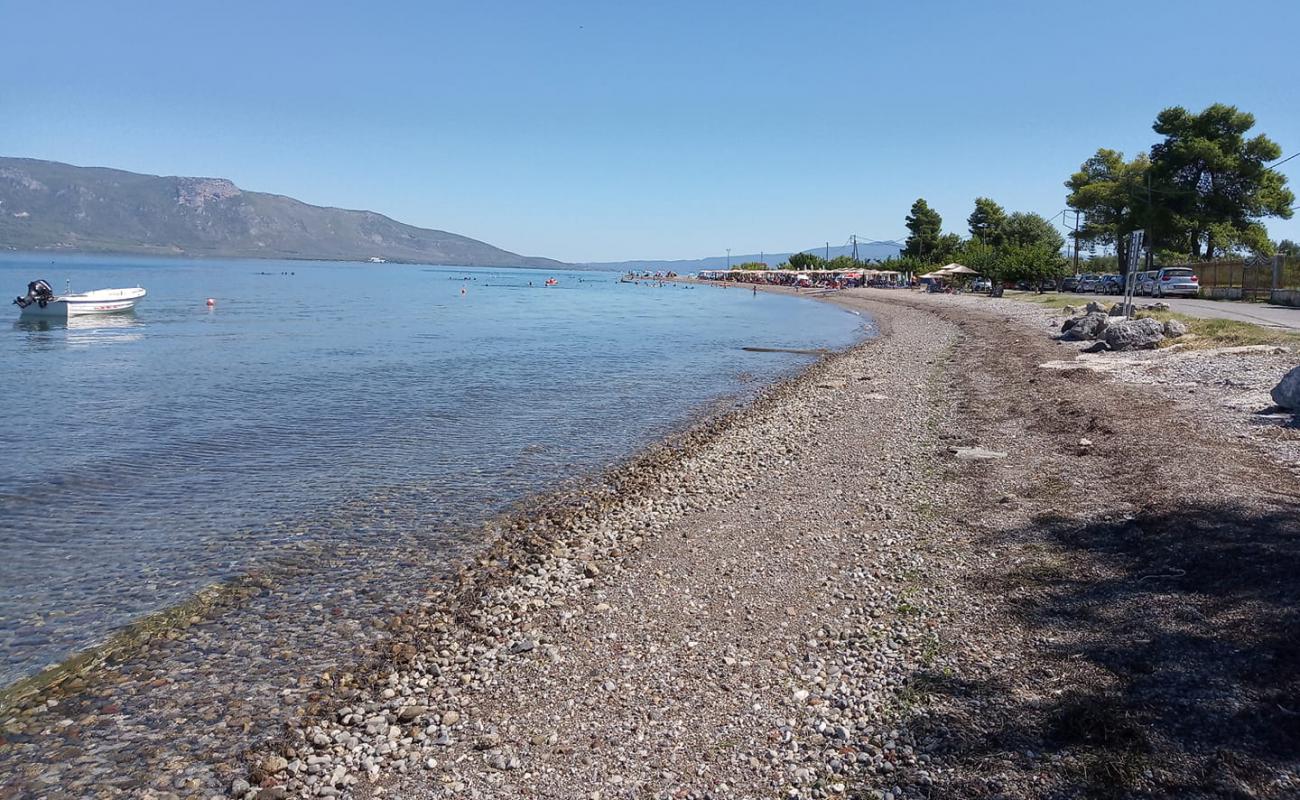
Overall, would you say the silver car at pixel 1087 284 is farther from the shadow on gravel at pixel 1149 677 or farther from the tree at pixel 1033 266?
the shadow on gravel at pixel 1149 677

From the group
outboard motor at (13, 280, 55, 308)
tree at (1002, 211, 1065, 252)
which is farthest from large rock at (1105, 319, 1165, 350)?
tree at (1002, 211, 1065, 252)

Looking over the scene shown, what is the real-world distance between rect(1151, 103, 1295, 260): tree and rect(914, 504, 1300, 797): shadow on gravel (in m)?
58.3

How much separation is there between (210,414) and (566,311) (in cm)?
4980

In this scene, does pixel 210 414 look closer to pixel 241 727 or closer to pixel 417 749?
pixel 241 727

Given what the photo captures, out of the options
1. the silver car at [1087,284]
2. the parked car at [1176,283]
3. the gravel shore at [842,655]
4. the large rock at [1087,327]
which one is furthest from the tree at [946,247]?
the gravel shore at [842,655]

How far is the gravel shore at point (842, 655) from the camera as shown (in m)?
4.29

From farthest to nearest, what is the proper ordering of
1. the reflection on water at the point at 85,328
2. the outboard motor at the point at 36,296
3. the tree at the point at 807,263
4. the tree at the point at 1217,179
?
1. the tree at the point at 807,263
2. the tree at the point at 1217,179
3. the outboard motor at the point at 36,296
4. the reflection on water at the point at 85,328

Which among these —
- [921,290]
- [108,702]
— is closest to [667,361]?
[108,702]

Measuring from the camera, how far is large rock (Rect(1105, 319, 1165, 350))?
20.9 metres

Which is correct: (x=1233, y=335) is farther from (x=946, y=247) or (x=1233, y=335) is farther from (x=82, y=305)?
(x=946, y=247)

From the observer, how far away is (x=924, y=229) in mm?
114750

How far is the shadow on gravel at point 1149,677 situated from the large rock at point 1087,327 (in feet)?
64.8

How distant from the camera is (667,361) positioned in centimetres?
3022

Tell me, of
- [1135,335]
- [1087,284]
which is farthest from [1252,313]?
[1087,284]
